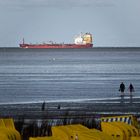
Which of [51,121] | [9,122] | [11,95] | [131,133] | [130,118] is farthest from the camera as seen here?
[11,95]

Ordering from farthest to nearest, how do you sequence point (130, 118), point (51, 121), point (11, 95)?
1. point (11, 95)
2. point (51, 121)
3. point (130, 118)

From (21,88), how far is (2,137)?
52.6 meters

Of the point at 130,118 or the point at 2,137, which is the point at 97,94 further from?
the point at 2,137

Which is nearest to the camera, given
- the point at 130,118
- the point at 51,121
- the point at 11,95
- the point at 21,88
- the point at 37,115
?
the point at 130,118

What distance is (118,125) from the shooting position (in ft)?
58.9

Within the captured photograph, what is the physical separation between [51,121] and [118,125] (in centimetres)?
1069

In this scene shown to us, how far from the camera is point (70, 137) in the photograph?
16.0 metres

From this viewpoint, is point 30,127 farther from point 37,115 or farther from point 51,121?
point 37,115

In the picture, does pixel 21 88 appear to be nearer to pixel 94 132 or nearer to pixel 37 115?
pixel 37 115

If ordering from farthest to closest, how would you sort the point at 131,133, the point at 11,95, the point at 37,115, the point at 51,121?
1. the point at 11,95
2. the point at 37,115
3. the point at 51,121
4. the point at 131,133

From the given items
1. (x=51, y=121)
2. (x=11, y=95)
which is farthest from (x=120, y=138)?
(x=11, y=95)

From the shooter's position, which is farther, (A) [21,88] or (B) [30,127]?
(A) [21,88]

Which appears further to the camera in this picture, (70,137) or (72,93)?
(72,93)

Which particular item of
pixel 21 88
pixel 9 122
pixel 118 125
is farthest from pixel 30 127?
pixel 21 88
